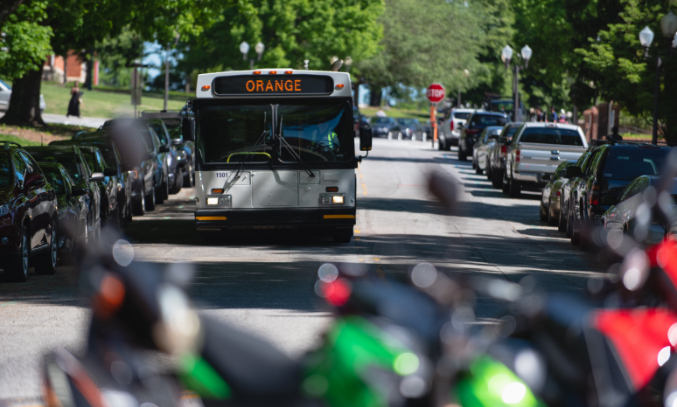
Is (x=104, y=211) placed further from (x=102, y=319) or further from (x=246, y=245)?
(x=102, y=319)

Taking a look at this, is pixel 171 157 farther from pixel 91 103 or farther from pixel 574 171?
pixel 91 103

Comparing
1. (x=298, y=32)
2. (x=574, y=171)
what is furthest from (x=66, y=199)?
(x=298, y=32)

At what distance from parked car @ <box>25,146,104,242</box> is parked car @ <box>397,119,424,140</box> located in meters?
55.3

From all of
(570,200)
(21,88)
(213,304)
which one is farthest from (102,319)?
(21,88)

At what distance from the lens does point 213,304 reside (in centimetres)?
977

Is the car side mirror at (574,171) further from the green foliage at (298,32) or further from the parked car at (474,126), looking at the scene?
the green foliage at (298,32)

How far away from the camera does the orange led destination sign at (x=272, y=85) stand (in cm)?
1519

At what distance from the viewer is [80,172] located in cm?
1546

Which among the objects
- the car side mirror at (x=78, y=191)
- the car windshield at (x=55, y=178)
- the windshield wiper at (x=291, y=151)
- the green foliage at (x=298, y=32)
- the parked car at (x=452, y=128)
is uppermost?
the green foliage at (x=298, y=32)

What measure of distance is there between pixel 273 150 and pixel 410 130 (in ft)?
191

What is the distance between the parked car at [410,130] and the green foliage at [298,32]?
283 inches

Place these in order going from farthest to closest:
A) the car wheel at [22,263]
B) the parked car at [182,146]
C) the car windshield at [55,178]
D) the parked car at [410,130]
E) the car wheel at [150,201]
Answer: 1. the parked car at [410,130]
2. the parked car at [182,146]
3. the car wheel at [150,201]
4. the car windshield at [55,178]
5. the car wheel at [22,263]

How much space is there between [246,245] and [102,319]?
506 inches

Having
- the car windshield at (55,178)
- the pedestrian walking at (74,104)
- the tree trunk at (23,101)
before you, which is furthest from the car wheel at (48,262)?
the pedestrian walking at (74,104)
